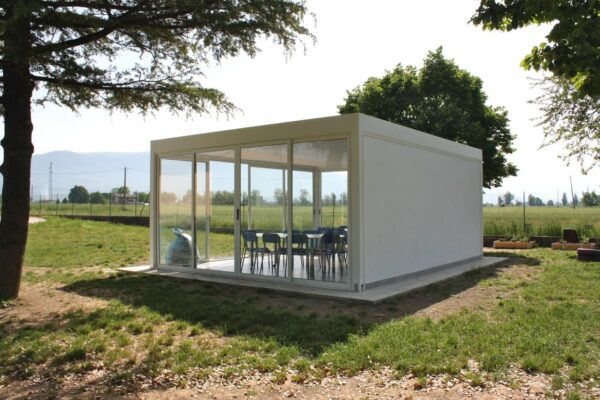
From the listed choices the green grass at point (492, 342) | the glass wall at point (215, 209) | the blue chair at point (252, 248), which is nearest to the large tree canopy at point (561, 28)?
the green grass at point (492, 342)

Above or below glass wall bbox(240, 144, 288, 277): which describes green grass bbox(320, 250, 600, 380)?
below

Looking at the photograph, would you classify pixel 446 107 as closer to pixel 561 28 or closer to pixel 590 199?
pixel 561 28

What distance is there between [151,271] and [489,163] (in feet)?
36.0

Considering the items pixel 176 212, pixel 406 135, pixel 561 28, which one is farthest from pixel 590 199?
pixel 561 28

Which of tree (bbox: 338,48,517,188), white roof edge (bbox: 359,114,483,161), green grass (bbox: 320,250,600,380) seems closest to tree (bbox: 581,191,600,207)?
tree (bbox: 338,48,517,188)

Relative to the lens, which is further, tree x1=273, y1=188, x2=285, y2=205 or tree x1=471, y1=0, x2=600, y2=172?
tree x1=273, y1=188, x2=285, y2=205

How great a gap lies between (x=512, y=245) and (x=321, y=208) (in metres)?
10.1

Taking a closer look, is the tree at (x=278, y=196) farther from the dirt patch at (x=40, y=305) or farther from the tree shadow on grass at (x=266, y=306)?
the dirt patch at (x=40, y=305)

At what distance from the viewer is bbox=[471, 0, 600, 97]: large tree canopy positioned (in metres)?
3.93

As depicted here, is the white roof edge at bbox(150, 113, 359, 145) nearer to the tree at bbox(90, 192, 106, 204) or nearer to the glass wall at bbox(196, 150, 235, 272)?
the glass wall at bbox(196, 150, 235, 272)

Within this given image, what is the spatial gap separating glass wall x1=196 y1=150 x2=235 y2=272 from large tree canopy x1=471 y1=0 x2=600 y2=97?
5991 millimetres

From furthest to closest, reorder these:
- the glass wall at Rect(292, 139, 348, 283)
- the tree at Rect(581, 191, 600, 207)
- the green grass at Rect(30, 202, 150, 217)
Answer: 1. the tree at Rect(581, 191, 600, 207)
2. the green grass at Rect(30, 202, 150, 217)
3. the glass wall at Rect(292, 139, 348, 283)

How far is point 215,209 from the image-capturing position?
1025cm

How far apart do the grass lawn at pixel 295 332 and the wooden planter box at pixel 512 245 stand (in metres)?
7.18
